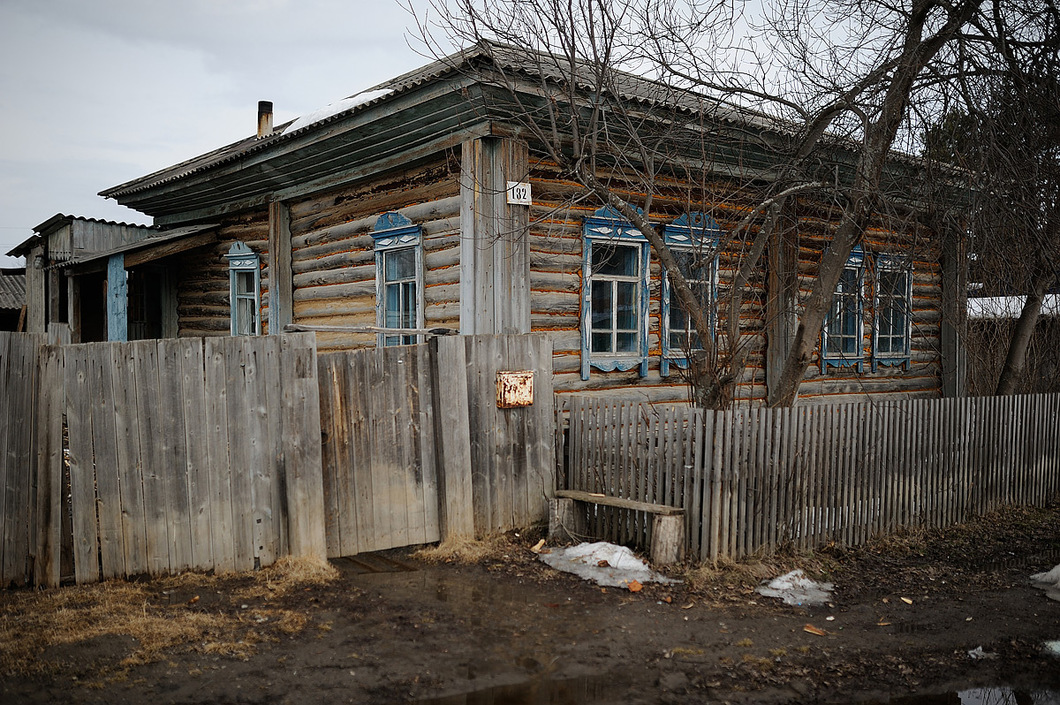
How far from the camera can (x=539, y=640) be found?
4801mm

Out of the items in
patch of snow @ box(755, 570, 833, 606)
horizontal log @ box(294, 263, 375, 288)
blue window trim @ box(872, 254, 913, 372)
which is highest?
horizontal log @ box(294, 263, 375, 288)

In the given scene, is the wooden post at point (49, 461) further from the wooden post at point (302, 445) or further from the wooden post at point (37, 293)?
the wooden post at point (37, 293)

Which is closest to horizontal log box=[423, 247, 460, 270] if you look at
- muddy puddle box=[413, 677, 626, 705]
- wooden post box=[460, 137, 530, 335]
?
wooden post box=[460, 137, 530, 335]

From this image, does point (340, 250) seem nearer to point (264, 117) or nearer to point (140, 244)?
point (140, 244)

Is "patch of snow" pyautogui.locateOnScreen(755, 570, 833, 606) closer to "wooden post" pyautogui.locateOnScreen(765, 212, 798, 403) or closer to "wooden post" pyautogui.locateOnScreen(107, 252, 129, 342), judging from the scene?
"wooden post" pyautogui.locateOnScreen(765, 212, 798, 403)

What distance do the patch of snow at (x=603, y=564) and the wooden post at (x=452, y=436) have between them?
789 mm

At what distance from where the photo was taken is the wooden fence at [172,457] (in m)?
5.38

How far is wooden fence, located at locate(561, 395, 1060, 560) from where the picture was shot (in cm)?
621

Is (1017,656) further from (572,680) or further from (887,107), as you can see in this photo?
(887,107)

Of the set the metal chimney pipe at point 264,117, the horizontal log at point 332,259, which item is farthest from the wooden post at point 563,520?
the metal chimney pipe at point 264,117

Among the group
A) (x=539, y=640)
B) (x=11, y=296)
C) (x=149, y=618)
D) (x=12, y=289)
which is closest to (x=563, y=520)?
(x=539, y=640)

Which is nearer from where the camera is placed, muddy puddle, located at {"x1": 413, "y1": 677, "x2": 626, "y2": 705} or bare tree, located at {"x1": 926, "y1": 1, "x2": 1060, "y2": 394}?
muddy puddle, located at {"x1": 413, "y1": 677, "x2": 626, "y2": 705}

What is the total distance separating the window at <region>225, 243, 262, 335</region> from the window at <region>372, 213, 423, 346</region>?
11.3ft

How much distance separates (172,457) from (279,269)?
21.1 ft
